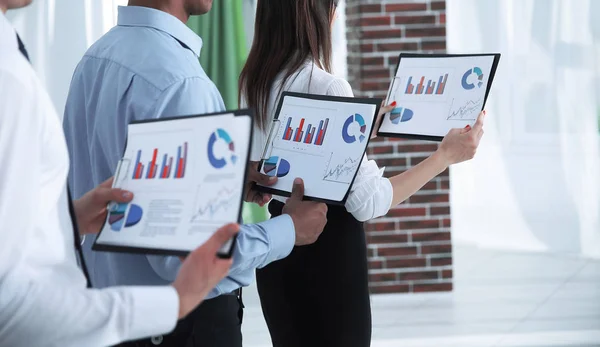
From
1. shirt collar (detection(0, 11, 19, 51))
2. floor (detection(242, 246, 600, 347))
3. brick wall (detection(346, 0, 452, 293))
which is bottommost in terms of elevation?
floor (detection(242, 246, 600, 347))

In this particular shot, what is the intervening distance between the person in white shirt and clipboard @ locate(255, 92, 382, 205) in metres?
0.58

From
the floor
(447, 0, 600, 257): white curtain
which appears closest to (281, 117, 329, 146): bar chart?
the floor

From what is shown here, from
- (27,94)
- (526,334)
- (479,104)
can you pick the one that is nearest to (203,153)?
(27,94)

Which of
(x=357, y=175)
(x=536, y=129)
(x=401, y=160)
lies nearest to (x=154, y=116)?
(x=357, y=175)

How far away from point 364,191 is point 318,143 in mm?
338

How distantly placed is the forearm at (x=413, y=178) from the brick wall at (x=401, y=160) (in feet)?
7.13

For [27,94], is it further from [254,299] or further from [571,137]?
[571,137]

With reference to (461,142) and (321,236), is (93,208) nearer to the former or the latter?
(321,236)

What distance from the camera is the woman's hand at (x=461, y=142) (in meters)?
2.13

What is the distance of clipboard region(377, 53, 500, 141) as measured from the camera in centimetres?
211

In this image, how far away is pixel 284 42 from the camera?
1.99 metres

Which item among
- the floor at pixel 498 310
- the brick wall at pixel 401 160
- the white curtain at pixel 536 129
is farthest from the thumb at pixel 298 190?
the white curtain at pixel 536 129

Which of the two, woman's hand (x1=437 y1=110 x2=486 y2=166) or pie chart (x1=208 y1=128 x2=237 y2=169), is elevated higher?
pie chart (x1=208 y1=128 x2=237 y2=169)

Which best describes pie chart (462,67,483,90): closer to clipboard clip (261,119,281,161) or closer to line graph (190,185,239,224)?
clipboard clip (261,119,281,161)
